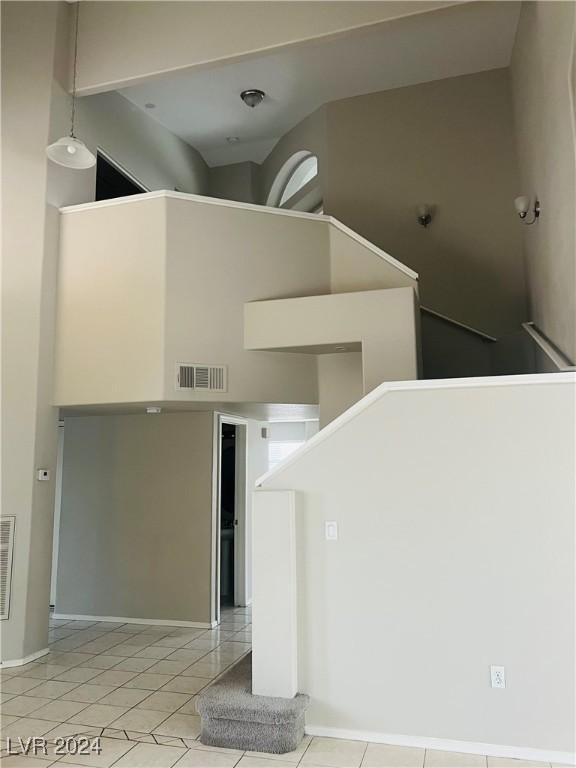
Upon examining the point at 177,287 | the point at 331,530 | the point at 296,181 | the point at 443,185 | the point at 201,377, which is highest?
the point at 296,181

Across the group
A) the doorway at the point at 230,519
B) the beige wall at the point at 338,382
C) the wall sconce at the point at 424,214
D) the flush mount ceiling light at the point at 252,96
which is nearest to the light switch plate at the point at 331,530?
the beige wall at the point at 338,382

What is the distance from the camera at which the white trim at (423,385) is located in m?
3.52

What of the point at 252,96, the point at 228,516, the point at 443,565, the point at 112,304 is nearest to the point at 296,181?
the point at 252,96

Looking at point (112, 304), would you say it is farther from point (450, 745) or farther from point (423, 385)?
point (450, 745)

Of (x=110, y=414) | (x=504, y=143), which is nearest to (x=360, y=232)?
(x=504, y=143)

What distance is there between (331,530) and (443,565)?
0.70 meters

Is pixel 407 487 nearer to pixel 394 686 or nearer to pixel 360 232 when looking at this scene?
pixel 394 686

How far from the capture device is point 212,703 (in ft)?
11.8

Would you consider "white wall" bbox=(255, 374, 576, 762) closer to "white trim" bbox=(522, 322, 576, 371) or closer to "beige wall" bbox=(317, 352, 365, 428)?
"white trim" bbox=(522, 322, 576, 371)

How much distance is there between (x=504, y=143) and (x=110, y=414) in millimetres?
5663

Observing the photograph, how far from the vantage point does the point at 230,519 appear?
319 inches

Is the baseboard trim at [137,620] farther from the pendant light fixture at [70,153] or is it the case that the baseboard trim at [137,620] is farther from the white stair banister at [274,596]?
the pendant light fixture at [70,153]

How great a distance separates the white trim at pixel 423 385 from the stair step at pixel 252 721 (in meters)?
1.28

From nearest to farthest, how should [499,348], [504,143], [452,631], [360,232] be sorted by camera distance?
[452,631] → [499,348] → [504,143] → [360,232]
